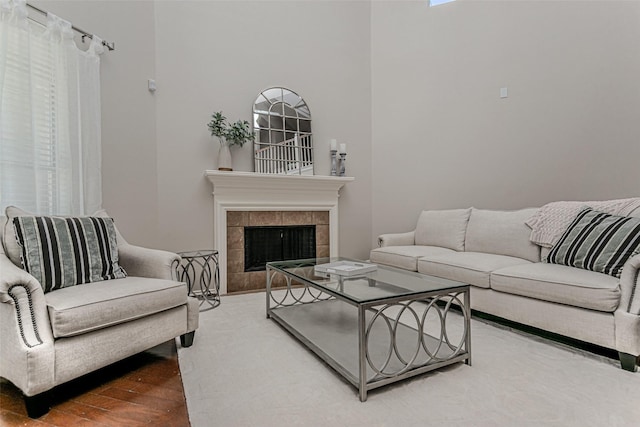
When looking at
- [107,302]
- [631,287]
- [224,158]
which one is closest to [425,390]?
[631,287]

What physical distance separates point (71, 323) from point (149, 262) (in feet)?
2.24

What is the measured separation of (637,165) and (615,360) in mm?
1775

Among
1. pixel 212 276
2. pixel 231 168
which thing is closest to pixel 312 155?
pixel 231 168

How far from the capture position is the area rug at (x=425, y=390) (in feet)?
4.29

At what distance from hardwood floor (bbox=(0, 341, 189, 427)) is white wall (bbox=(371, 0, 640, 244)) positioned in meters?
3.18

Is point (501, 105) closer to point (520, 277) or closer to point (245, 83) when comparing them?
point (520, 277)

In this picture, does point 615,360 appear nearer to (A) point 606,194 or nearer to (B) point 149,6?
(A) point 606,194

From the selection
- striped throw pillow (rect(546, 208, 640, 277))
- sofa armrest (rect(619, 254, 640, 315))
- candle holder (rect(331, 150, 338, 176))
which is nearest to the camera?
sofa armrest (rect(619, 254, 640, 315))

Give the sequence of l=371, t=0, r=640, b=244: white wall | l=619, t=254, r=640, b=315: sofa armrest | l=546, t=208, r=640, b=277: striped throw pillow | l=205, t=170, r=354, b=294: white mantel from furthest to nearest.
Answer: l=205, t=170, r=354, b=294: white mantel → l=371, t=0, r=640, b=244: white wall → l=546, t=208, r=640, b=277: striped throw pillow → l=619, t=254, r=640, b=315: sofa armrest

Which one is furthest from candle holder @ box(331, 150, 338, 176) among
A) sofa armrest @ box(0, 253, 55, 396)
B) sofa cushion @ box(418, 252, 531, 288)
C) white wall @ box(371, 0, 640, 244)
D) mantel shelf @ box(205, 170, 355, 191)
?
sofa armrest @ box(0, 253, 55, 396)

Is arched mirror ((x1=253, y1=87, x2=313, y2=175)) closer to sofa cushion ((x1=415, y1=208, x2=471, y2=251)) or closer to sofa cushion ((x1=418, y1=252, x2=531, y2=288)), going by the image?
sofa cushion ((x1=415, y1=208, x2=471, y2=251))

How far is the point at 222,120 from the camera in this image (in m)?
3.42

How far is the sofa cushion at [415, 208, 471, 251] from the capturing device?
3.28m

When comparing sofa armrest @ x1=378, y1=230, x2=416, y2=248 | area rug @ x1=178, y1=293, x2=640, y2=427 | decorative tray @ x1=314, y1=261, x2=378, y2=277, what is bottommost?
area rug @ x1=178, y1=293, x2=640, y2=427
